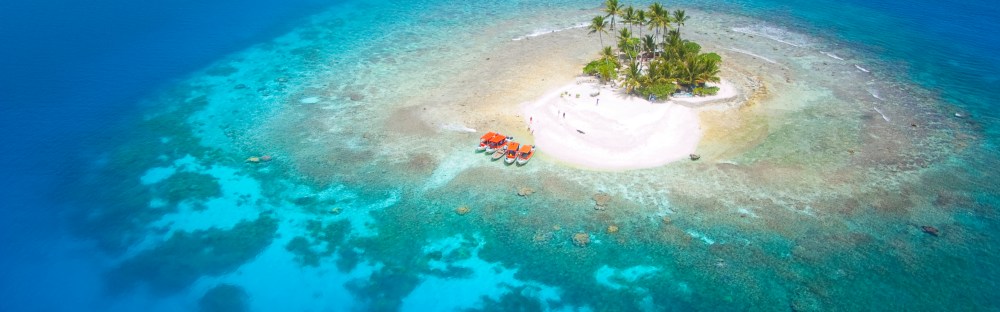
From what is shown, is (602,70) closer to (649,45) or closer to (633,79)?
(633,79)

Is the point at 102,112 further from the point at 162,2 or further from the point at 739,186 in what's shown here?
the point at 739,186

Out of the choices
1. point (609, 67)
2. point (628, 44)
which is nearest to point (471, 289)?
point (609, 67)

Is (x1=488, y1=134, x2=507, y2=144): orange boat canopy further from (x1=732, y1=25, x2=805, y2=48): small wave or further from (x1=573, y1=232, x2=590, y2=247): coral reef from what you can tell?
(x1=732, y1=25, x2=805, y2=48): small wave

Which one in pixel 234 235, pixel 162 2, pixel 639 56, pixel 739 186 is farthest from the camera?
pixel 162 2

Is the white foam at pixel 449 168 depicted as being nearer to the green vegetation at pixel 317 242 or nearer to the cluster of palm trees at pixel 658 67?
the green vegetation at pixel 317 242

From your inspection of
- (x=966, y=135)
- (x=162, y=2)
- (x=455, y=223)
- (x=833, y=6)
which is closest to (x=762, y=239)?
(x=455, y=223)
